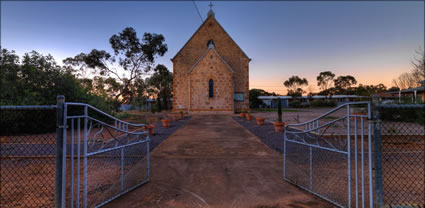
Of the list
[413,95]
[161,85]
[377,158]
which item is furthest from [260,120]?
[161,85]

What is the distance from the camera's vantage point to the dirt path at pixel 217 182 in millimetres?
3182

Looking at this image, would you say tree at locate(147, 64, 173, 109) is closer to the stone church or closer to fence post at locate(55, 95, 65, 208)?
the stone church

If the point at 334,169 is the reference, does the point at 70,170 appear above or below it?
above

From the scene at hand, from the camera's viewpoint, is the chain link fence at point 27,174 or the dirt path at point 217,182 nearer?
the dirt path at point 217,182

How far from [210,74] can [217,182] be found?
19953 millimetres

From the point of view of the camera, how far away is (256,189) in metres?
3.63

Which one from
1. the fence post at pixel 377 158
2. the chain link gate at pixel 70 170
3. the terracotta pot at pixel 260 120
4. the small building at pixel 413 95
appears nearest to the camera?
the fence post at pixel 377 158

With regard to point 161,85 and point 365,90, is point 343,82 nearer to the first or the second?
point 365,90

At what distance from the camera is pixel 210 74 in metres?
23.2

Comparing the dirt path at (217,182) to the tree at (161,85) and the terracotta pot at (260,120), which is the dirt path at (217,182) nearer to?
the terracotta pot at (260,120)

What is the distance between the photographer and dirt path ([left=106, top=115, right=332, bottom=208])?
3.18 m

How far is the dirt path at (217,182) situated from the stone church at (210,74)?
55.3 feet

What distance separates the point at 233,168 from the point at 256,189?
4.10ft

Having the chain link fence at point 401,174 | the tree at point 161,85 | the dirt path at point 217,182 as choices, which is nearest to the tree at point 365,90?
the chain link fence at point 401,174
